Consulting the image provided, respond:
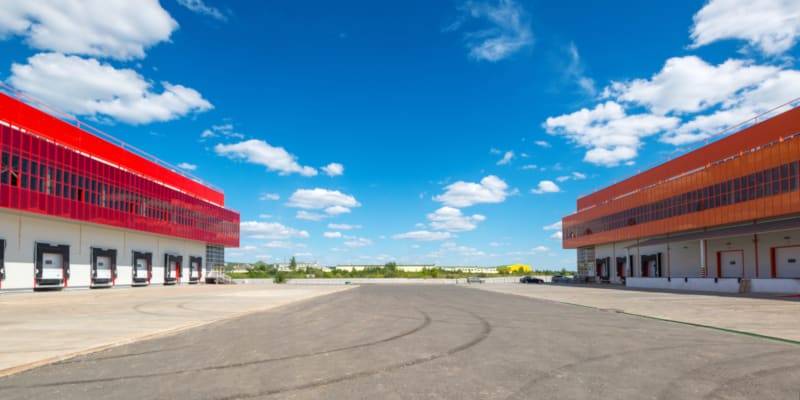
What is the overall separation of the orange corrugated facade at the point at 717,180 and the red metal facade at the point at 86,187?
171ft

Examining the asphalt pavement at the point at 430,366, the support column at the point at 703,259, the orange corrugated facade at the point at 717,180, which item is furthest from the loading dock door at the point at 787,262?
the asphalt pavement at the point at 430,366

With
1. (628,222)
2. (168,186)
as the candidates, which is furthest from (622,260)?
(168,186)

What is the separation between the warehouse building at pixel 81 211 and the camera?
35.9 m

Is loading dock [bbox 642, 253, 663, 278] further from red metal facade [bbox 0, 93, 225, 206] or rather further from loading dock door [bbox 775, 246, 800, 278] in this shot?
red metal facade [bbox 0, 93, 225, 206]

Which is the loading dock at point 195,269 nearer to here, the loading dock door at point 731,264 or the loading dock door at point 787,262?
the loading dock door at point 731,264

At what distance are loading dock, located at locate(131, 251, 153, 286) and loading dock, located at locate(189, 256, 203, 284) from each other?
11.5 meters

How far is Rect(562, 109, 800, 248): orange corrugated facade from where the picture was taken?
120ft

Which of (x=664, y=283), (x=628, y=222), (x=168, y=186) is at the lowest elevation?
(x=664, y=283)

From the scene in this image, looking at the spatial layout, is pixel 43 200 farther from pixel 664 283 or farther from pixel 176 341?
pixel 664 283

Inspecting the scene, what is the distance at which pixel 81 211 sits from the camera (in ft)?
138

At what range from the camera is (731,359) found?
392 inches

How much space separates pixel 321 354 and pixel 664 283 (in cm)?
4748

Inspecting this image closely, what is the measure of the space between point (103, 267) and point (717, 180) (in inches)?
2173

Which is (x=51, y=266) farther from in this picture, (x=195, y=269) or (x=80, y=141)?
(x=195, y=269)
